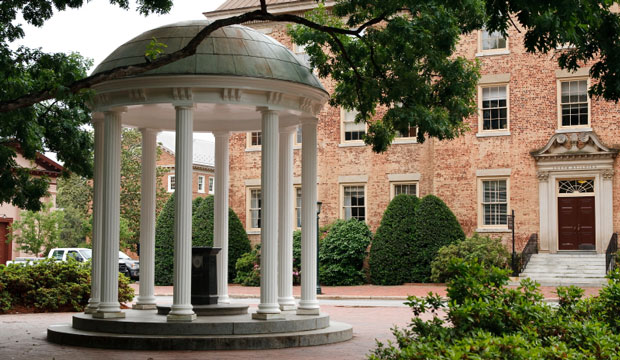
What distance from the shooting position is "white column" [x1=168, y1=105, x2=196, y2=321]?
46.1 feet

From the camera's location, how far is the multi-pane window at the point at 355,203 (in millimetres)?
38656

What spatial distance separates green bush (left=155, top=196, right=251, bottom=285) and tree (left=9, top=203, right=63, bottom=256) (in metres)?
13.3

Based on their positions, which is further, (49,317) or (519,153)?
(519,153)

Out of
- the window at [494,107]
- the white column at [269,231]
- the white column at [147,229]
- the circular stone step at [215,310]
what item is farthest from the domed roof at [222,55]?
the window at [494,107]

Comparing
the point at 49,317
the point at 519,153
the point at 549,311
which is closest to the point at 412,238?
the point at 519,153

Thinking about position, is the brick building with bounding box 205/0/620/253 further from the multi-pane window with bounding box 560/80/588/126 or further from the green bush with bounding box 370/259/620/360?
the green bush with bounding box 370/259/620/360

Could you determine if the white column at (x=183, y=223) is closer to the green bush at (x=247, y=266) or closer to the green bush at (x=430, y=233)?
the green bush at (x=430, y=233)

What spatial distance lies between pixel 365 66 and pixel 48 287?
36.9 ft

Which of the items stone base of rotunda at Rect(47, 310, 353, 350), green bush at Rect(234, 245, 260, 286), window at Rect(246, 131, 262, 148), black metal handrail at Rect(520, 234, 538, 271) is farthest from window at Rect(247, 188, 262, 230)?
stone base of rotunda at Rect(47, 310, 353, 350)

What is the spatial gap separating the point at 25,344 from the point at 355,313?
1015 cm

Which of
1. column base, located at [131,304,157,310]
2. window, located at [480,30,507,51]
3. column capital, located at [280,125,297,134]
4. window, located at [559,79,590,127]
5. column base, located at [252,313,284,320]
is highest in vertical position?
window, located at [480,30,507,51]

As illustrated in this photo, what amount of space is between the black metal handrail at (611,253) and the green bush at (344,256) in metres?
10.3

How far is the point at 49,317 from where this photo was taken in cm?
2033

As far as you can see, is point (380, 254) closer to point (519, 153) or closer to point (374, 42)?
point (519, 153)
